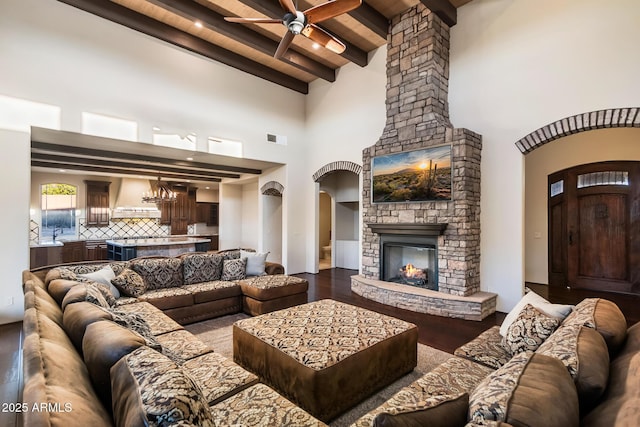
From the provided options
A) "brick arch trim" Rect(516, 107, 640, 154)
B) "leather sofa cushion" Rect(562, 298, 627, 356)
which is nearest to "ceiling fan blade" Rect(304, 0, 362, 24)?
"brick arch trim" Rect(516, 107, 640, 154)

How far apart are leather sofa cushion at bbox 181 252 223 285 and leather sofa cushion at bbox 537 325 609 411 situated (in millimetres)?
4427

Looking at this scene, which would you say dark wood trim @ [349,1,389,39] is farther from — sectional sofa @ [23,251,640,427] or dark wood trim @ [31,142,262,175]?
sectional sofa @ [23,251,640,427]

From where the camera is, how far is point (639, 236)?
209 inches

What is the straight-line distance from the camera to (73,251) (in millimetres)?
8492

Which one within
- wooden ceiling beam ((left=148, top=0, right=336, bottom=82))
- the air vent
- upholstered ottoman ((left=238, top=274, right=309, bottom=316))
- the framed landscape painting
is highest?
wooden ceiling beam ((left=148, top=0, right=336, bottom=82))

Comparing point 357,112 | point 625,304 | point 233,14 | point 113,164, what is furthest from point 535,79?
point 113,164

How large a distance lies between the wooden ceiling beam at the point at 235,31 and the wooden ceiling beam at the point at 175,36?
89 centimetres

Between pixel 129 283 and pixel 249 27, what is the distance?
4843 millimetres

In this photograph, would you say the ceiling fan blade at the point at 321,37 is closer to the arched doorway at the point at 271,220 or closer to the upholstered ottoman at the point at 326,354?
the upholstered ottoman at the point at 326,354

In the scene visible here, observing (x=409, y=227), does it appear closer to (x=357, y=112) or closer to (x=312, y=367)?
(x=357, y=112)

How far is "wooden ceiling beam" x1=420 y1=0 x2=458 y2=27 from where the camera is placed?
4.84 metres

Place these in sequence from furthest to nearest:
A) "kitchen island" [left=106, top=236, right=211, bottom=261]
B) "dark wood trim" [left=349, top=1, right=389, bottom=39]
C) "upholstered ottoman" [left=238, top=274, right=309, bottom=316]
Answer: "kitchen island" [left=106, top=236, right=211, bottom=261], "dark wood trim" [left=349, top=1, right=389, bottom=39], "upholstered ottoman" [left=238, top=274, right=309, bottom=316]

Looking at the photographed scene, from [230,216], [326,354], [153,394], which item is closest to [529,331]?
[326,354]

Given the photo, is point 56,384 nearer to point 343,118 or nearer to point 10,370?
point 10,370
